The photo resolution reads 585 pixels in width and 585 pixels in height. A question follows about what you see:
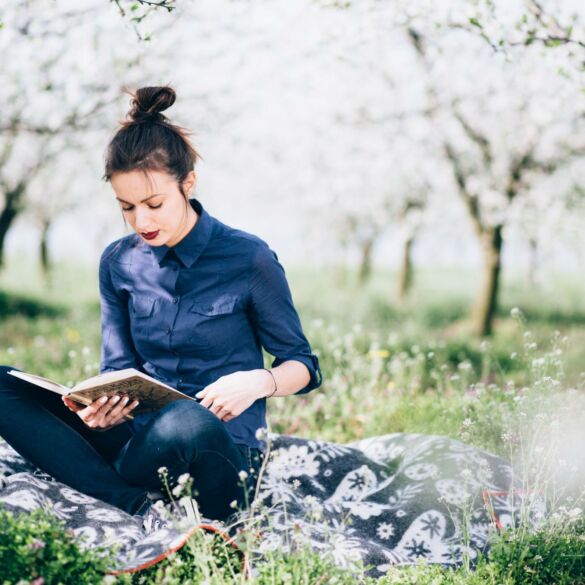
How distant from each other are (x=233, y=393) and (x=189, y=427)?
0.21 m

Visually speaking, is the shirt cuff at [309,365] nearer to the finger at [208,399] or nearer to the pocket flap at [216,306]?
the pocket flap at [216,306]

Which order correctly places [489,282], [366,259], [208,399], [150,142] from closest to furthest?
[208,399] < [150,142] < [489,282] < [366,259]

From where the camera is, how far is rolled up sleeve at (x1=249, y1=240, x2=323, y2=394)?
3.09 meters

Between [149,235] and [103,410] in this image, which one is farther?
[149,235]

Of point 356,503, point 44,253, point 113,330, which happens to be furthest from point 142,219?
point 44,253

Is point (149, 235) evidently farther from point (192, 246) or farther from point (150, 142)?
point (150, 142)

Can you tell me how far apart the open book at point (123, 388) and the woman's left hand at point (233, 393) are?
0.10 metres

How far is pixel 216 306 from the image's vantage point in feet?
10.2

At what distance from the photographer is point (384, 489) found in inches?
140

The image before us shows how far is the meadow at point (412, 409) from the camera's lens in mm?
2404

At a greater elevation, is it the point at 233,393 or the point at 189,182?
the point at 189,182

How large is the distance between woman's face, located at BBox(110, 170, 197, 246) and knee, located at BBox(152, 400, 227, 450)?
0.69 m

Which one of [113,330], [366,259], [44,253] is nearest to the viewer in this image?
[113,330]

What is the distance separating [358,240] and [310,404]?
1424 cm
